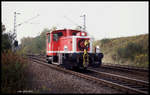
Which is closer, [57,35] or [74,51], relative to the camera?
[74,51]

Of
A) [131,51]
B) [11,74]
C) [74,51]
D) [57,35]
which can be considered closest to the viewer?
[11,74]

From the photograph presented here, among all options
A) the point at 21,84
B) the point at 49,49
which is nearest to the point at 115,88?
the point at 21,84

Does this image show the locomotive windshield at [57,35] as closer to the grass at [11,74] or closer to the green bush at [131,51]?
the grass at [11,74]

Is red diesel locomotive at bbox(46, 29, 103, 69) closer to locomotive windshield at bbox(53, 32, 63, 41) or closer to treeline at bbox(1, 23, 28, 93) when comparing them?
locomotive windshield at bbox(53, 32, 63, 41)

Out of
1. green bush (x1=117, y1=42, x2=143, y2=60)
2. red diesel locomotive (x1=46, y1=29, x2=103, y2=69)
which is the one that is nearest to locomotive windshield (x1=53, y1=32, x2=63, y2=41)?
red diesel locomotive (x1=46, y1=29, x2=103, y2=69)

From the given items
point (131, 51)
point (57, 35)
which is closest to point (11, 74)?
point (57, 35)

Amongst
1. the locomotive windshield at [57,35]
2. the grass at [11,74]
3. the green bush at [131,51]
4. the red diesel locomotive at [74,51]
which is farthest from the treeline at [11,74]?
the green bush at [131,51]

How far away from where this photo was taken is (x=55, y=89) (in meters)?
7.28

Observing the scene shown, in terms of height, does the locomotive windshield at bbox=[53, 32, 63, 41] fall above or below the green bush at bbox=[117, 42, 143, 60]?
above

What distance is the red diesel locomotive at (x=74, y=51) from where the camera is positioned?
39.1 ft

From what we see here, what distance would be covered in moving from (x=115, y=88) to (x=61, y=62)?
578 cm

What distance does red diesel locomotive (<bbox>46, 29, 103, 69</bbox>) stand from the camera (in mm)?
11911

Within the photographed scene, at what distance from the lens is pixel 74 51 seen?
41.0 feet

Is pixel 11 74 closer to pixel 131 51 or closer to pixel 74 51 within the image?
pixel 74 51
